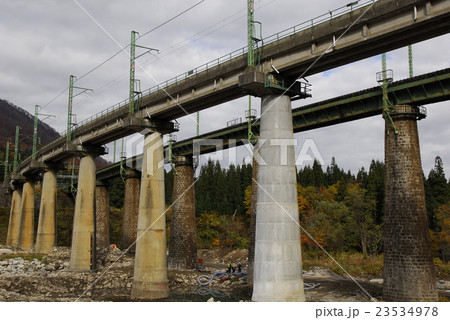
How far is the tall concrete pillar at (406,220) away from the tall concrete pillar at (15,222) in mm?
59946

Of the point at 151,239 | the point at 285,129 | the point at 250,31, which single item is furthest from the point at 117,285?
the point at 250,31

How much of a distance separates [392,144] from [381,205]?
46.6m

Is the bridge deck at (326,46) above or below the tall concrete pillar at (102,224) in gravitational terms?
above

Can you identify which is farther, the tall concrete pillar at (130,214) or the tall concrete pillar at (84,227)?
the tall concrete pillar at (130,214)

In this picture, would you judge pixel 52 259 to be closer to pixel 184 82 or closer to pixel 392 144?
pixel 184 82

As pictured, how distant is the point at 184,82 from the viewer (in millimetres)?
31859

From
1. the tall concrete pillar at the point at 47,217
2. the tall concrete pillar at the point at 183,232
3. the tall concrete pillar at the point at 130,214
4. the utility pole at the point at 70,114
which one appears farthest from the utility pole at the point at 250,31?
the tall concrete pillar at the point at 47,217

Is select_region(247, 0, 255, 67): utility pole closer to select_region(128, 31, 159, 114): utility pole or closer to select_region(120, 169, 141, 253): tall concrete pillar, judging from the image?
select_region(128, 31, 159, 114): utility pole

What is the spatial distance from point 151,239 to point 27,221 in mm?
43680

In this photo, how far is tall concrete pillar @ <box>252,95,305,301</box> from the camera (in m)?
22.6

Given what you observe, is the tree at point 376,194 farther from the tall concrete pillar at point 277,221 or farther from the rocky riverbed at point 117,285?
the tall concrete pillar at point 277,221

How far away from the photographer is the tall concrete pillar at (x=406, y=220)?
27.1m

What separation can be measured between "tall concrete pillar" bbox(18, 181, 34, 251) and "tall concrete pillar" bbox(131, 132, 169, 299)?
4135cm

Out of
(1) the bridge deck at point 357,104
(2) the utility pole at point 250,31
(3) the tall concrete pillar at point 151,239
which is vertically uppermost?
(2) the utility pole at point 250,31
